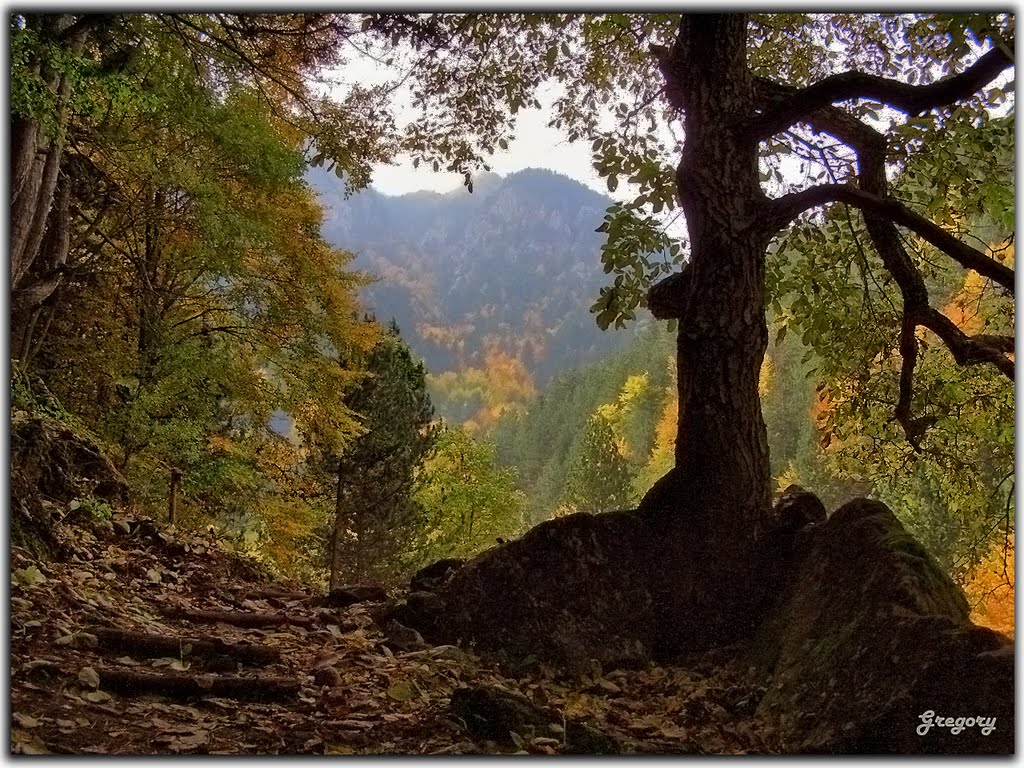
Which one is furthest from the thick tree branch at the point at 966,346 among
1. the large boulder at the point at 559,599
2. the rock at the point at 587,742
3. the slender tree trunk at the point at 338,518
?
the slender tree trunk at the point at 338,518

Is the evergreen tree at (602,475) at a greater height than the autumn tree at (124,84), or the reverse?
the autumn tree at (124,84)

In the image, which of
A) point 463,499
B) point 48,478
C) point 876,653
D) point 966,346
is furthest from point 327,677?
point 463,499

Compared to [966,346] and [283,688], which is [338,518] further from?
[966,346]

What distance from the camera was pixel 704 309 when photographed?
13.1ft

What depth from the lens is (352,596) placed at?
15.7 ft

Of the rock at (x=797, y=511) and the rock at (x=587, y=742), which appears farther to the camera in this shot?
the rock at (x=797, y=511)

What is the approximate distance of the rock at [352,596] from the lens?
475 cm

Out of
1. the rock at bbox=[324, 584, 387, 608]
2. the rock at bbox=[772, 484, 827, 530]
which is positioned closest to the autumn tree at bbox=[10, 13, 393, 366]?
the rock at bbox=[324, 584, 387, 608]

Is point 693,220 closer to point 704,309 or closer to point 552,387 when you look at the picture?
point 704,309

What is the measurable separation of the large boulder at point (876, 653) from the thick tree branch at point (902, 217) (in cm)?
134

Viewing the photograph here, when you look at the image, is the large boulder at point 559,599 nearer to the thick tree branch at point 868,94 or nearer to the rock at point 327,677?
the rock at point 327,677

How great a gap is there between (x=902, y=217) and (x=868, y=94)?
0.70m

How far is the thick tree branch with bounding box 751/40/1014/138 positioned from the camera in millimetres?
3621

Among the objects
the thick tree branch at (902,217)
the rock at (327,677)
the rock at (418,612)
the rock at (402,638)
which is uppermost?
the thick tree branch at (902,217)
